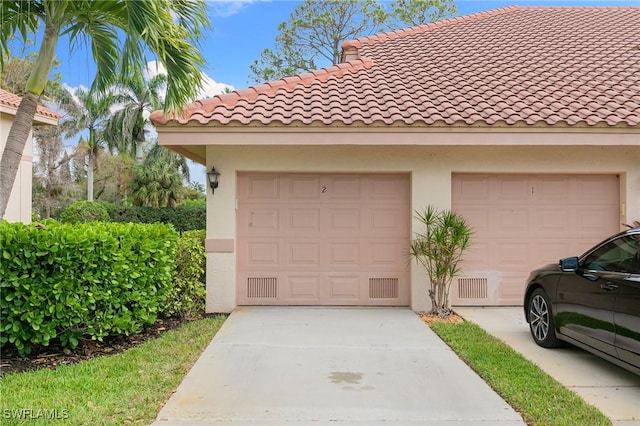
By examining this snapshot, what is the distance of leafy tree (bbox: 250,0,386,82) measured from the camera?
25078 millimetres

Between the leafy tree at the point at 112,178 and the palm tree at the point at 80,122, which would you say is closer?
the palm tree at the point at 80,122

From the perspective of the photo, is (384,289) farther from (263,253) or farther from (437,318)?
(263,253)

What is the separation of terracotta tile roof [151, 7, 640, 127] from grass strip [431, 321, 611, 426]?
11.2ft

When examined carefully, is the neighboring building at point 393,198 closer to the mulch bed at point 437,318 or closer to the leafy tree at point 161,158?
the mulch bed at point 437,318

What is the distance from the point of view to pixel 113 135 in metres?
30.4

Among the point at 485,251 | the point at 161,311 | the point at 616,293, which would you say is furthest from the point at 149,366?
the point at 485,251

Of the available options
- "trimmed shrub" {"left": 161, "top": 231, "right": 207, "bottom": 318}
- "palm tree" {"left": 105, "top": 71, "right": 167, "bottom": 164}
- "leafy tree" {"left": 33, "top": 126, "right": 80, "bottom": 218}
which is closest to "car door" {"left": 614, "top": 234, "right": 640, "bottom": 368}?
"trimmed shrub" {"left": 161, "top": 231, "right": 207, "bottom": 318}

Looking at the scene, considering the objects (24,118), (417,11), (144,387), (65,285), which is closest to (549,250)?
(144,387)

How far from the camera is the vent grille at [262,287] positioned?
25.5ft

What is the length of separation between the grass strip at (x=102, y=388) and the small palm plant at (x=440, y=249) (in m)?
3.79

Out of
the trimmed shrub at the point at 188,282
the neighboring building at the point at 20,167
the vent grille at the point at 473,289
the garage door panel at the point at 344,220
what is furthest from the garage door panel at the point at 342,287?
the neighboring building at the point at 20,167

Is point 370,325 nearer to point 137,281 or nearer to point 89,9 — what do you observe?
point 137,281

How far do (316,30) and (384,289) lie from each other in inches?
844

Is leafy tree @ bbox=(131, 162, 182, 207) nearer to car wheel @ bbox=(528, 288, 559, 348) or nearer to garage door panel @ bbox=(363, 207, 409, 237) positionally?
garage door panel @ bbox=(363, 207, 409, 237)
